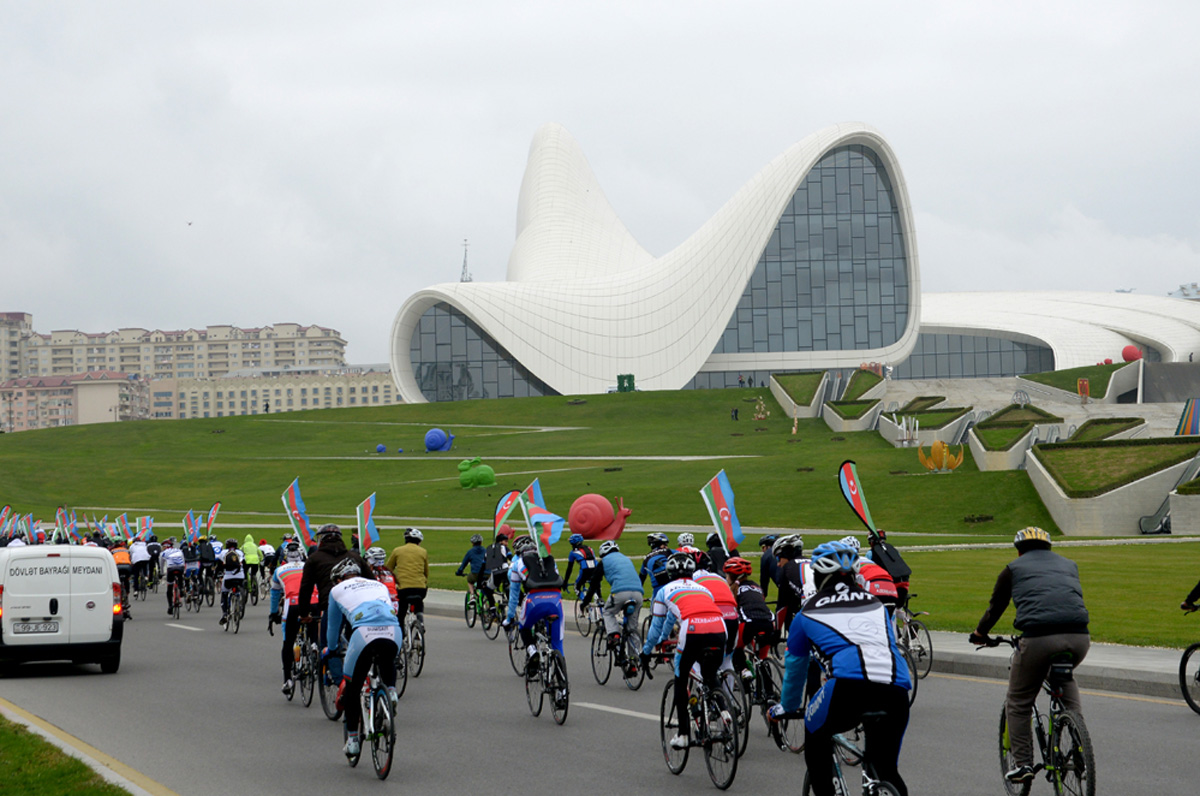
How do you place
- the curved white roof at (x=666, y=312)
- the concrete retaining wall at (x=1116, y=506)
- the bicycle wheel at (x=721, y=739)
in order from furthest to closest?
the curved white roof at (x=666, y=312) < the concrete retaining wall at (x=1116, y=506) < the bicycle wheel at (x=721, y=739)

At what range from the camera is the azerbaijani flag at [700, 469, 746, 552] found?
60.5ft

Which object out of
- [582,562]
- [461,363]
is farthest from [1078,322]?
[582,562]

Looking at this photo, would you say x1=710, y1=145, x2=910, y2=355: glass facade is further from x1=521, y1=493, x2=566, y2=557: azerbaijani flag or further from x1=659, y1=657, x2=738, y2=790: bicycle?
x1=659, y1=657, x2=738, y2=790: bicycle

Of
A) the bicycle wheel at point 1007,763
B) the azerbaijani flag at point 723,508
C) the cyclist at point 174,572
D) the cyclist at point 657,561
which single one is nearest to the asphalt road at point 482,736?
the bicycle wheel at point 1007,763

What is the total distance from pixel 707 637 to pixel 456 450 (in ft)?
179

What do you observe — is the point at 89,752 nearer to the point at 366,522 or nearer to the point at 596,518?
the point at 366,522

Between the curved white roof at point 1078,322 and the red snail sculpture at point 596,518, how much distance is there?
216 feet

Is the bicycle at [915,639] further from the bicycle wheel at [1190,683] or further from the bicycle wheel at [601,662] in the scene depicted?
the bicycle wheel at [601,662]

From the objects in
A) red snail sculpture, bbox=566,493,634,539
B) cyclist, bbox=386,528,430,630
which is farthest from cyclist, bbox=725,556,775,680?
red snail sculpture, bbox=566,493,634,539

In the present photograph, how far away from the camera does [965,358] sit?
310ft

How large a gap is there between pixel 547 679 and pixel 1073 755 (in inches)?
203

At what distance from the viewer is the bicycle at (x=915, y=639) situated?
12.5 metres

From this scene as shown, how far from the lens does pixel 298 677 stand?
39.8 ft

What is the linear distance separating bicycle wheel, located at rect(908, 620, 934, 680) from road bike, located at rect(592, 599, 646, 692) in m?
2.98
